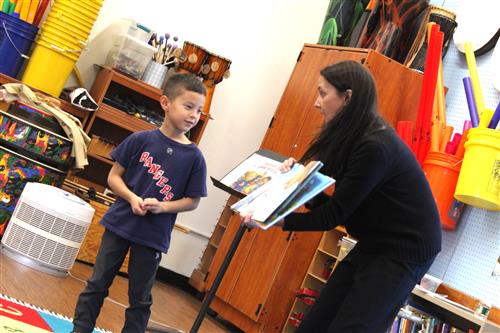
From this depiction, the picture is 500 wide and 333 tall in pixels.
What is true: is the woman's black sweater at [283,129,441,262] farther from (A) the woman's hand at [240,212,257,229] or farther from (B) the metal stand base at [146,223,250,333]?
(B) the metal stand base at [146,223,250,333]

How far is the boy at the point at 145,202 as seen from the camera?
107 inches

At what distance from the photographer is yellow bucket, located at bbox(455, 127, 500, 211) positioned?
383 centimetres

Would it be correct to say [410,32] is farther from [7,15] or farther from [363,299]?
[363,299]

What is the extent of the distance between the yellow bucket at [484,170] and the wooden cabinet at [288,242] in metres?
0.76

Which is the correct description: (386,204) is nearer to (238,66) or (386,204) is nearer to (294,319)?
(294,319)

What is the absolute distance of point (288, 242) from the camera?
4496mm

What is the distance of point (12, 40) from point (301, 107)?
72.7 inches

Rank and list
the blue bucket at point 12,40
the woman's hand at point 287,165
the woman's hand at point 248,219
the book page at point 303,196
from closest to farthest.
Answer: the book page at point 303,196 → the woman's hand at point 248,219 → the woman's hand at point 287,165 → the blue bucket at point 12,40

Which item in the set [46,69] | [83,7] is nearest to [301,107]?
[83,7]

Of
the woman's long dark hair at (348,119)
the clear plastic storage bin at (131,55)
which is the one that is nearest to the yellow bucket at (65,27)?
the clear plastic storage bin at (131,55)

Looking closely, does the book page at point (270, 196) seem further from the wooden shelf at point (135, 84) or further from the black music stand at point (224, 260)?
the wooden shelf at point (135, 84)

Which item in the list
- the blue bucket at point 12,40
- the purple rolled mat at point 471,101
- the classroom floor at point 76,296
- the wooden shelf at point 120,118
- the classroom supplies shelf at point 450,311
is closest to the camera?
the classroom supplies shelf at point 450,311

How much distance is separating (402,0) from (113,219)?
107 inches

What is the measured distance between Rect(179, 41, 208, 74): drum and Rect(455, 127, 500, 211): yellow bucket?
186 centimetres
